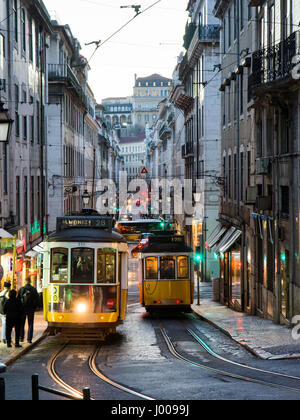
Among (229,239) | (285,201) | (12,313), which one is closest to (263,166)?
(285,201)

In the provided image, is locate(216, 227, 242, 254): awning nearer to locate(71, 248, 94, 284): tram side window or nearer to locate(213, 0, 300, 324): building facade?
locate(213, 0, 300, 324): building facade

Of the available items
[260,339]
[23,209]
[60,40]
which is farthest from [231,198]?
[60,40]

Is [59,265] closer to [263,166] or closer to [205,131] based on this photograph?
[263,166]

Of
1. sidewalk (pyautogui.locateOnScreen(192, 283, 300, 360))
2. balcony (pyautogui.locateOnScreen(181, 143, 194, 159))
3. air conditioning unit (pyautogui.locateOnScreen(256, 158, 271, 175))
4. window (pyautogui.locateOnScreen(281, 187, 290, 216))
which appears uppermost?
balcony (pyautogui.locateOnScreen(181, 143, 194, 159))

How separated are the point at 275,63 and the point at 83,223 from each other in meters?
7.09

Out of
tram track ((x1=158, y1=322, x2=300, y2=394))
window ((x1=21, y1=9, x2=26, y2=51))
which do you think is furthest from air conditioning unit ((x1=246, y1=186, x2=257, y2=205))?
window ((x1=21, y1=9, x2=26, y2=51))

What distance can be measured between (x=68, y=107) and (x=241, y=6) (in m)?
25.7

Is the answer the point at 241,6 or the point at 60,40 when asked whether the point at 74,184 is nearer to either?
the point at 60,40

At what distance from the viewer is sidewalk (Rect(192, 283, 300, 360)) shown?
17.6m

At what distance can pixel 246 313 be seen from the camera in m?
29.2

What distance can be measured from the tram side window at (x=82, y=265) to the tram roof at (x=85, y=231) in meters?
0.30

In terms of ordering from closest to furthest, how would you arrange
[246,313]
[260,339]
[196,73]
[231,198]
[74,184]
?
[260,339]
[246,313]
[231,198]
[196,73]
[74,184]

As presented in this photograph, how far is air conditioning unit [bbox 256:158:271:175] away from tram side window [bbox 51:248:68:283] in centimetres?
844

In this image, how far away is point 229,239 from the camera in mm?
31844
